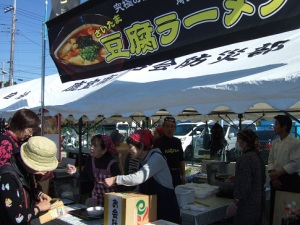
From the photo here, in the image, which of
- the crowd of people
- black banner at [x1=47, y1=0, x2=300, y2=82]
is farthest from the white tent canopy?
the crowd of people

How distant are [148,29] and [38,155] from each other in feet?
7.07

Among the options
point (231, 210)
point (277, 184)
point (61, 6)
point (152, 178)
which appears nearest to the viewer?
point (152, 178)

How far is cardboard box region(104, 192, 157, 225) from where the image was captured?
239 centimetres

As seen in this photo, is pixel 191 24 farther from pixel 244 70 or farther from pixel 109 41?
pixel 109 41

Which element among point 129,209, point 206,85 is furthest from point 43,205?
point 206,85

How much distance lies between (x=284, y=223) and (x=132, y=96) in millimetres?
2049

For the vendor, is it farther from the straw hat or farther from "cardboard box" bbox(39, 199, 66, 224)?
the straw hat

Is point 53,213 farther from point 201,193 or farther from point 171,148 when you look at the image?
point 171,148

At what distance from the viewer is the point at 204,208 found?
10.2 ft

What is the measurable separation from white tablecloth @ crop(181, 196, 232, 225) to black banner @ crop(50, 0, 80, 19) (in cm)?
320

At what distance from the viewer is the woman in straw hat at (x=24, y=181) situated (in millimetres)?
1740

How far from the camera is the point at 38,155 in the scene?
1.93 meters

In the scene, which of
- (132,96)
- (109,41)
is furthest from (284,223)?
(109,41)

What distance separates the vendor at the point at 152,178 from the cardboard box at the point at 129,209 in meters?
0.14
